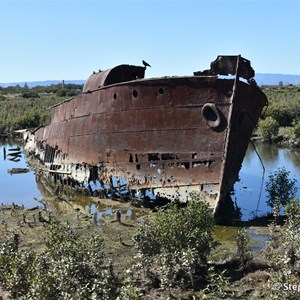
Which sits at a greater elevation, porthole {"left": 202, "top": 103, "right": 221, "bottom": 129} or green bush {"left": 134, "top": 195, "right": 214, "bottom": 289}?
porthole {"left": 202, "top": 103, "right": 221, "bottom": 129}

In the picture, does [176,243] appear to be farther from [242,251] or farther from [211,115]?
[211,115]

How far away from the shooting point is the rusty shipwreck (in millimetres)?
13344

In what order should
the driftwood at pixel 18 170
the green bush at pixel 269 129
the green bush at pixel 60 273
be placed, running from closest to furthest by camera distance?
the green bush at pixel 60 273 → the driftwood at pixel 18 170 → the green bush at pixel 269 129

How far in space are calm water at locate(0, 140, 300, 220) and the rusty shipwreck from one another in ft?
6.84

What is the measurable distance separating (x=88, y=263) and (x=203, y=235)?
239cm

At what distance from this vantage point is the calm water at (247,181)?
17625 millimetres

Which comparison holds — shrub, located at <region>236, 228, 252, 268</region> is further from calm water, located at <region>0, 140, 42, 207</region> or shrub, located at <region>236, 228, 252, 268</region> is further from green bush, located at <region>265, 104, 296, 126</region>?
green bush, located at <region>265, 104, 296, 126</region>

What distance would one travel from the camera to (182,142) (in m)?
14.0

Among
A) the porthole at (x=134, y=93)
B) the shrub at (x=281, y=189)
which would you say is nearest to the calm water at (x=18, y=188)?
the porthole at (x=134, y=93)

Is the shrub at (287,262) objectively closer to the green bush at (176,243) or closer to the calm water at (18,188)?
the green bush at (176,243)

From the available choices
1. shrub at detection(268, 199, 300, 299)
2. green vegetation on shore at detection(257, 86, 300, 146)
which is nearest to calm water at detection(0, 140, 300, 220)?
green vegetation on shore at detection(257, 86, 300, 146)

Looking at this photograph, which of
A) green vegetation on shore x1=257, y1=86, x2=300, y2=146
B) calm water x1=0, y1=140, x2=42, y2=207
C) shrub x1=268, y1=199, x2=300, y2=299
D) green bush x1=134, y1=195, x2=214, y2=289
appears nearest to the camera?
shrub x1=268, y1=199, x2=300, y2=299

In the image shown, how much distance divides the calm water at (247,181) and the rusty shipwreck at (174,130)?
2.08 meters

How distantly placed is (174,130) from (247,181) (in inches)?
379
